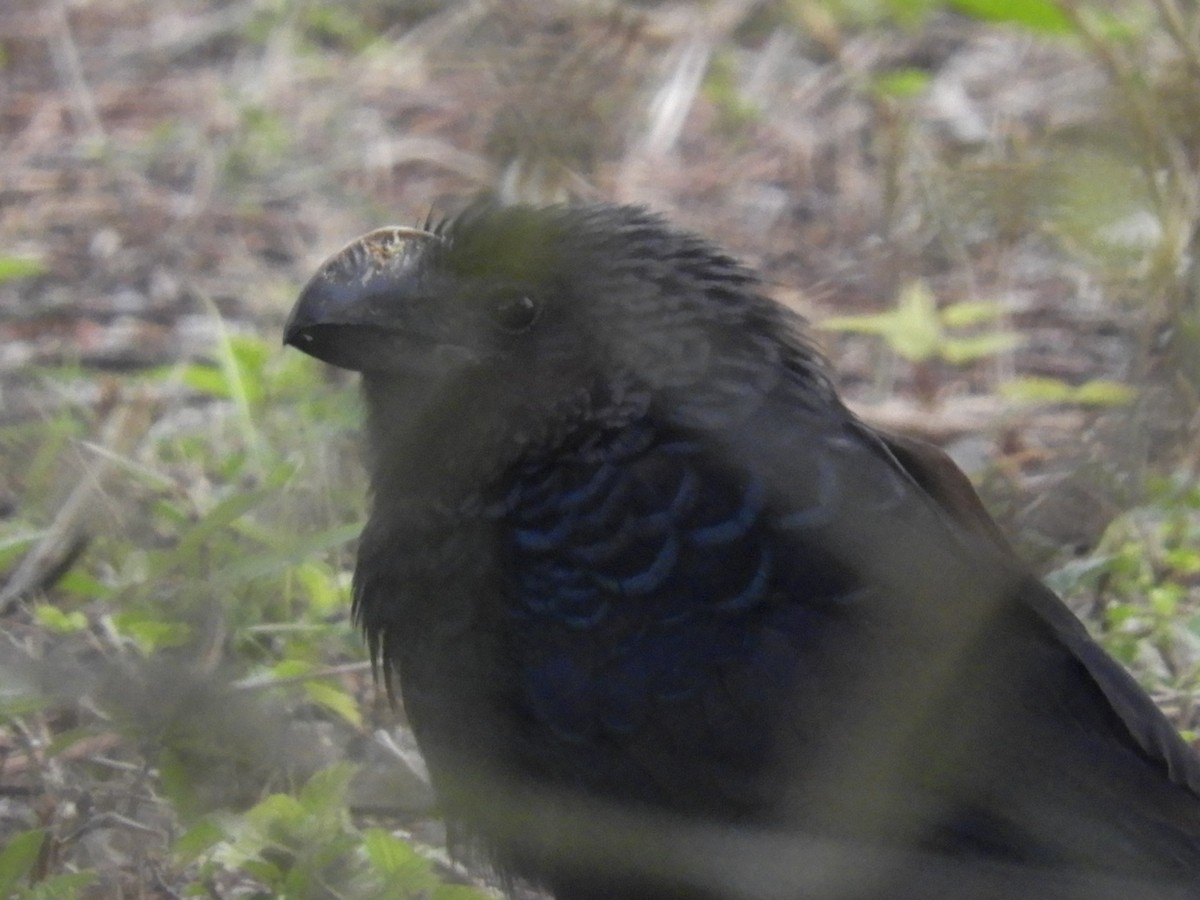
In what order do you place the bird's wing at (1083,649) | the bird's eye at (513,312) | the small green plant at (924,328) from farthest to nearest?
1. the small green plant at (924,328)
2. the bird's eye at (513,312)
3. the bird's wing at (1083,649)

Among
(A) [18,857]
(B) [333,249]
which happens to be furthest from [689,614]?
(B) [333,249]

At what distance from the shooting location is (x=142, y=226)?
591cm

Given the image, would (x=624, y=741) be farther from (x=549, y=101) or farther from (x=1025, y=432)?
(x=1025, y=432)

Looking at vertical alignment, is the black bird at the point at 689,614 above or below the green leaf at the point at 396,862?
above

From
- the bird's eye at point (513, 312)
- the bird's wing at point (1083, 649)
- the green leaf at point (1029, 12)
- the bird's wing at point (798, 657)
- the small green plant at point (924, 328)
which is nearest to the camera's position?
the bird's wing at point (798, 657)

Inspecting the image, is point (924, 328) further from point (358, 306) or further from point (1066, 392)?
point (358, 306)

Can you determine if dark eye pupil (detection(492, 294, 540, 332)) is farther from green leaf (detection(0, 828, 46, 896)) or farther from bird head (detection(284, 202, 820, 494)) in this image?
green leaf (detection(0, 828, 46, 896))

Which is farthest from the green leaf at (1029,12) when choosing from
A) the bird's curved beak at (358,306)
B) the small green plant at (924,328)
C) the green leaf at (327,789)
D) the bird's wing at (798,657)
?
the green leaf at (327,789)

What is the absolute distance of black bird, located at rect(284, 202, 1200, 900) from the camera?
259 centimetres

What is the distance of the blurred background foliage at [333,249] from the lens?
2.77 meters

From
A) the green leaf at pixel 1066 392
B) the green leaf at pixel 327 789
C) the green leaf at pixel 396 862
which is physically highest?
the green leaf at pixel 1066 392

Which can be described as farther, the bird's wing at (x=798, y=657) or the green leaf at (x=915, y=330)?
the green leaf at (x=915, y=330)

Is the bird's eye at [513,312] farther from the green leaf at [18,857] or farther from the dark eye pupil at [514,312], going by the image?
the green leaf at [18,857]

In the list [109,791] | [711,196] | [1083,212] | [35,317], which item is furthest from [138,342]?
[1083,212]
